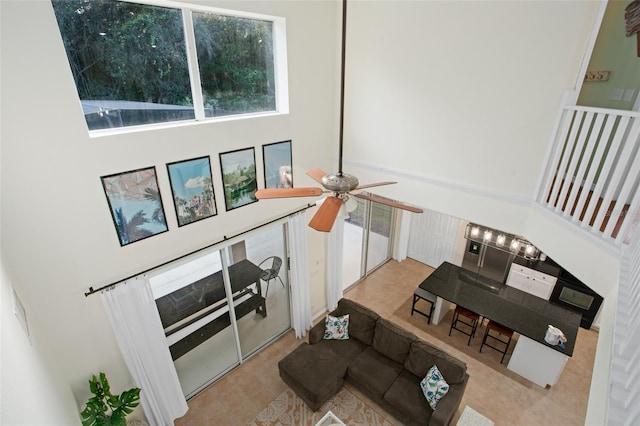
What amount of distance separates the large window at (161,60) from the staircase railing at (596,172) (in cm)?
356

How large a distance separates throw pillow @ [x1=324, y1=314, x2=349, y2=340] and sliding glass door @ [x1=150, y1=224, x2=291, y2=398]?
1059 millimetres

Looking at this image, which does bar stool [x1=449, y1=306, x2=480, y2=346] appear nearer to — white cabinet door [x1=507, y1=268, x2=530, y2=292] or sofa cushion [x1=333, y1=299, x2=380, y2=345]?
white cabinet door [x1=507, y1=268, x2=530, y2=292]

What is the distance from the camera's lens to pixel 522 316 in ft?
17.4

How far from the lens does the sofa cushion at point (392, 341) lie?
15.9ft

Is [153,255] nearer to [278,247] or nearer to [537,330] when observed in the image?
[278,247]

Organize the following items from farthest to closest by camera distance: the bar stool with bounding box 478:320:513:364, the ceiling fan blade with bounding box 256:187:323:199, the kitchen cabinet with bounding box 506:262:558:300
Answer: the kitchen cabinet with bounding box 506:262:558:300 → the bar stool with bounding box 478:320:513:364 → the ceiling fan blade with bounding box 256:187:323:199

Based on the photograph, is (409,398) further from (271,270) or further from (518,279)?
(518,279)

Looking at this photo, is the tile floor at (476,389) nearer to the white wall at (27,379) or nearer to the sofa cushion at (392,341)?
the sofa cushion at (392,341)

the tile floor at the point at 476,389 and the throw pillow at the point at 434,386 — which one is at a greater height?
the throw pillow at the point at 434,386

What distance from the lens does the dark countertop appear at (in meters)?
5.02

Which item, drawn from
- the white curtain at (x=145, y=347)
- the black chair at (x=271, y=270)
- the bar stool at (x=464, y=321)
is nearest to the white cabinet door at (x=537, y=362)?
the bar stool at (x=464, y=321)

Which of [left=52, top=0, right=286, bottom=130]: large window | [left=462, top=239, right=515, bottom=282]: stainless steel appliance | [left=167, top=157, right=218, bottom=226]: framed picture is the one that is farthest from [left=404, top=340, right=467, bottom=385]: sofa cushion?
[left=52, top=0, right=286, bottom=130]: large window

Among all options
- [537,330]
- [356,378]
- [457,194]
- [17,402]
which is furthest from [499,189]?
[17,402]

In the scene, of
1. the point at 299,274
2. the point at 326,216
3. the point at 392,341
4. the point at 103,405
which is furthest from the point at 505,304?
the point at 103,405
